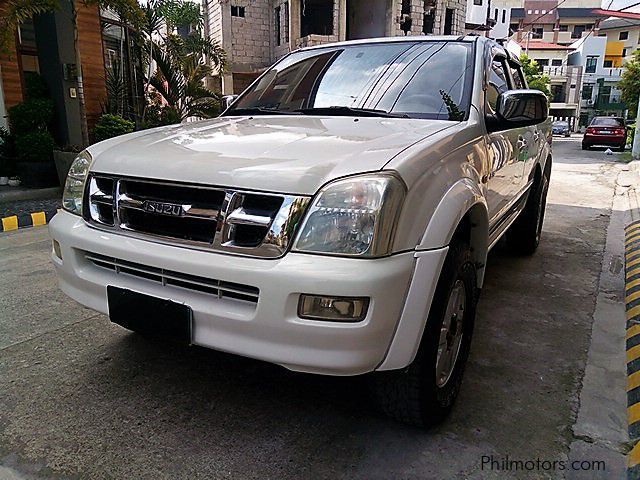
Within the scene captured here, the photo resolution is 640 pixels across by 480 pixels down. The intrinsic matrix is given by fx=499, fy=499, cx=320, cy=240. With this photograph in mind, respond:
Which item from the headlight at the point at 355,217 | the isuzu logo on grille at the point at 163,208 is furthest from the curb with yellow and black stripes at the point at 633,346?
the isuzu logo on grille at the point at 163,208

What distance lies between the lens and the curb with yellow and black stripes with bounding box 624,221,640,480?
1977 mm

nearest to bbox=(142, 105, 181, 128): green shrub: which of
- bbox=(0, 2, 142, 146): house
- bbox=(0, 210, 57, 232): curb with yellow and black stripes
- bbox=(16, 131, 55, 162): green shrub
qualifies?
bbox=(0, 2, 142, 146): house

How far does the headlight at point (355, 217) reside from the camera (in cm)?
162

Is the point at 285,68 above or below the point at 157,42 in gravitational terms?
below

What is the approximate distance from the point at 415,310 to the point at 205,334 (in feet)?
2.44

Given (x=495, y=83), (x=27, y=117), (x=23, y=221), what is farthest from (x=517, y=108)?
(x=27, y=117)

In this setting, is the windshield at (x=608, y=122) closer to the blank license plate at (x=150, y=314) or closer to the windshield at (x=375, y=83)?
the windshield at (x=375, y=83)

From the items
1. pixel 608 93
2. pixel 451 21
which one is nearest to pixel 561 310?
pixel 451 21

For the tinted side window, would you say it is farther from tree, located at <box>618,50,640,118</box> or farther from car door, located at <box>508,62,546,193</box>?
tree, located at <box>618,50,640,118</box>

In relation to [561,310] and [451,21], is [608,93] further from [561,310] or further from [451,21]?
[561,310]

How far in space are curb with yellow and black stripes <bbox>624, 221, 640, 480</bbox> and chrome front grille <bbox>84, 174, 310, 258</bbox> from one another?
1598 millimetres

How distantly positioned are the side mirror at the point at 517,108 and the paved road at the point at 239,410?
1.27 meters

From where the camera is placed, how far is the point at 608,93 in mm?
45562

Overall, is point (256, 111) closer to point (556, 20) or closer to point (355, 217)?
point (355, 217)
